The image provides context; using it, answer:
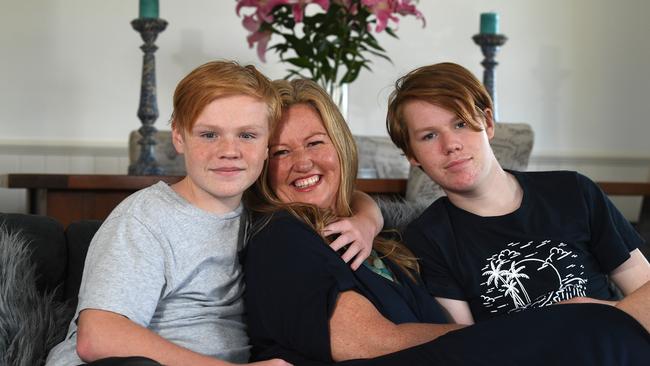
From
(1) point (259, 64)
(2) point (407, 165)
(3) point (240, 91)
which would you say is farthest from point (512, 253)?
(1) point (259, 64)

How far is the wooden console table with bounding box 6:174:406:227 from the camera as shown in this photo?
7.56 ft

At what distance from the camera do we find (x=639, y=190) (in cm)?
277

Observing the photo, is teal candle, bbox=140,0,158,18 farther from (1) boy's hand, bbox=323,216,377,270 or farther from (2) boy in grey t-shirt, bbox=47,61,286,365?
(1) boy's hand, bbox=323,216,377,270

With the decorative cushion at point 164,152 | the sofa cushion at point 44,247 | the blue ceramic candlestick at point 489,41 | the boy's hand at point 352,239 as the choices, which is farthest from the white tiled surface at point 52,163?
the boy's hand at point 352,239

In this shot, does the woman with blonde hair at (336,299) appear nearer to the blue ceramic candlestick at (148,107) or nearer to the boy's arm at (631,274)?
the boy's arm at (631,274)

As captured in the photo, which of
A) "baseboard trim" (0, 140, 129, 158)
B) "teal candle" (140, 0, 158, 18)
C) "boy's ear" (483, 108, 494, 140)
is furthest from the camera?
"baseboard trim" (0, 140, 129, 158)

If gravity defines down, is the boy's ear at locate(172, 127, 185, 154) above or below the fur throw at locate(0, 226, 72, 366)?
above

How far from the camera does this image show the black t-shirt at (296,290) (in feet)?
4.05

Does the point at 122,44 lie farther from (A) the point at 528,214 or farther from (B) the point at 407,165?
(A) the point at 528,214

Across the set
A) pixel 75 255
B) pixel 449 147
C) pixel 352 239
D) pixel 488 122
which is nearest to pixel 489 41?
pixel 488 122

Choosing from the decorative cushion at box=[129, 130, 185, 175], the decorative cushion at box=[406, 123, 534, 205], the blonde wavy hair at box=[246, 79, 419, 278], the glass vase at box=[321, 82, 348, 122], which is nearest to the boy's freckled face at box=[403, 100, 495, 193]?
the blonde wavy hair at box=[246, 79, 419, 278]

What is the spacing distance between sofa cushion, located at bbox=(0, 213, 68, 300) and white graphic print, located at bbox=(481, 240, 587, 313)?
0.71 metres

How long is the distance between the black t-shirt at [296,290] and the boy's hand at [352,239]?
2 cm

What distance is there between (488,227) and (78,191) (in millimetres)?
1237
